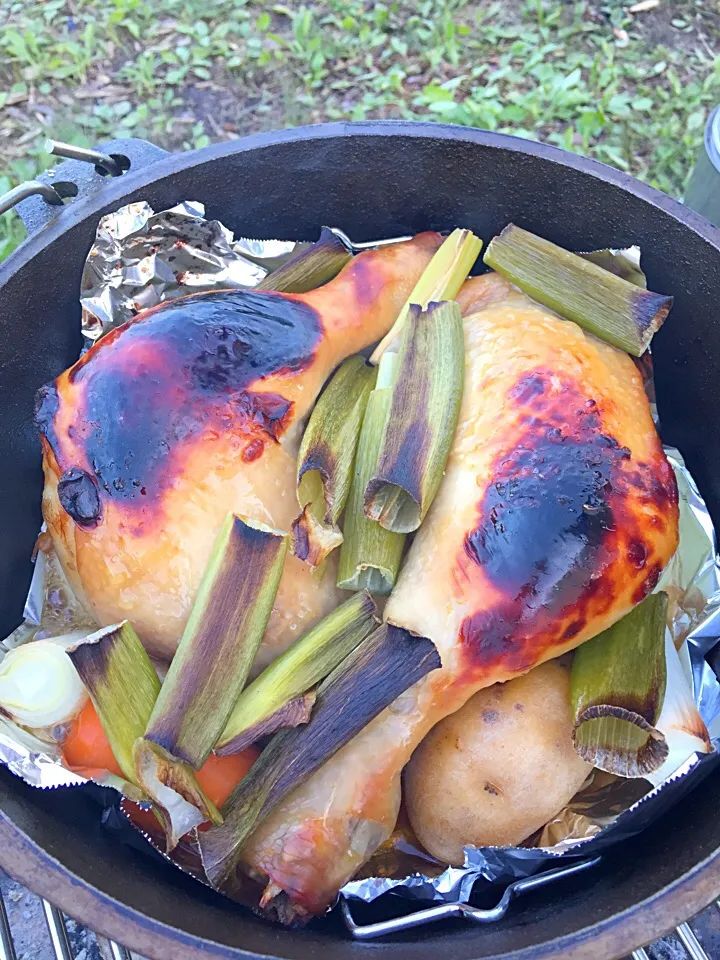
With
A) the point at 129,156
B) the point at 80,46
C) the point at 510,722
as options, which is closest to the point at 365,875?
the point at 510,722

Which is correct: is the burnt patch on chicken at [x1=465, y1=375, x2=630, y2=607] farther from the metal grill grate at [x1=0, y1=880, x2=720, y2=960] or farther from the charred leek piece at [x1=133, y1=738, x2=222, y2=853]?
the metal grill grate at [x1=0, y1=880, x2=720, y2=960]

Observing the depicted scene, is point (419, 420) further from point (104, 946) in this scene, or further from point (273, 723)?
point (104, 946)

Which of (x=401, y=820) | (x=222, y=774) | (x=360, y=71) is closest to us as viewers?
(x=222, y=774)

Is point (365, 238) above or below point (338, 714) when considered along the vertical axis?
above

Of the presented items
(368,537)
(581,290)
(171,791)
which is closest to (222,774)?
(171,791)

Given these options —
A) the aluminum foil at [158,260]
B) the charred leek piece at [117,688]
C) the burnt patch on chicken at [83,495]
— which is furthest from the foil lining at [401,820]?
the burnt patch on chicken at [83,495]

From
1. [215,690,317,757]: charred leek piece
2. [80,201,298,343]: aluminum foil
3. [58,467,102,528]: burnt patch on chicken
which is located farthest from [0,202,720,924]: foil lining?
[58,467,102,528]: burnt patch on chicken

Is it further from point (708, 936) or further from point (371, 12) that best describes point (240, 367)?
point (371, 12)
